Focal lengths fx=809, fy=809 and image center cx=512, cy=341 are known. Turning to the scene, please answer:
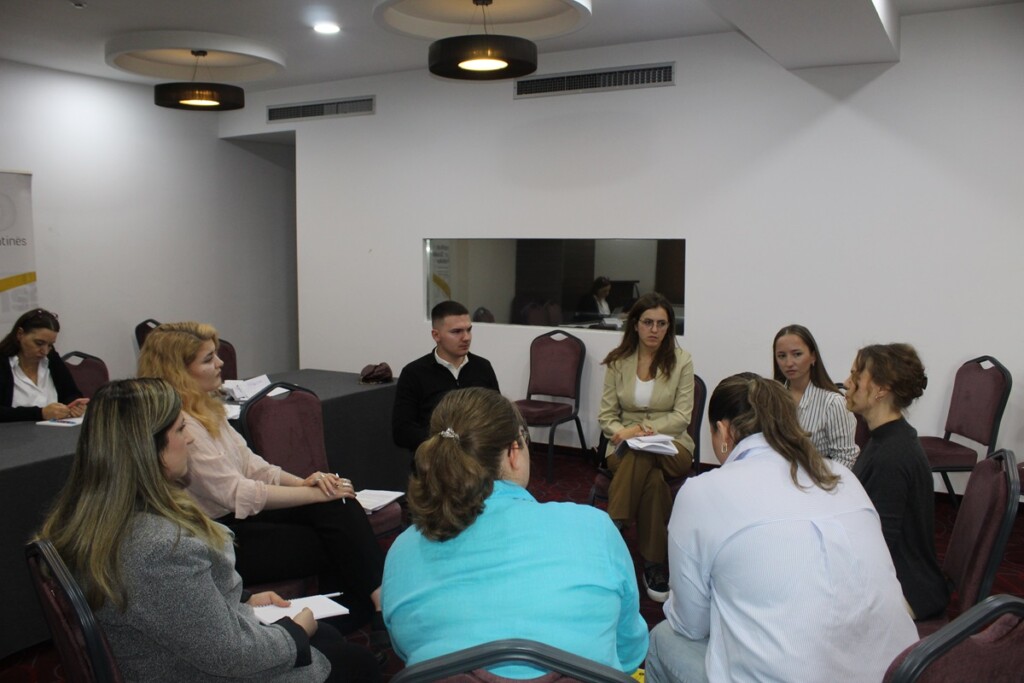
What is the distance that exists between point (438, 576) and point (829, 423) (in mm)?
2325

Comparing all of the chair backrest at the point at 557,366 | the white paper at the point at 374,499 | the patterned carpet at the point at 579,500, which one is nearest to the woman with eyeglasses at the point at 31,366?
the patterned carpet at the point at 579,500

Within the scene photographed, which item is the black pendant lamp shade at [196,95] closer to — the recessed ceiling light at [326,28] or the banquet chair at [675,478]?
the recessed ceiling light at [326,28]

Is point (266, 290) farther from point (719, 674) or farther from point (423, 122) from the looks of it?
point (719, 674)

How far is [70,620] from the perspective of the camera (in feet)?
5.01

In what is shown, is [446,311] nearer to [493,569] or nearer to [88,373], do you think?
[493,569]

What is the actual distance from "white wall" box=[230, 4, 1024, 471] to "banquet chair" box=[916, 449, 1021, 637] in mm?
2879

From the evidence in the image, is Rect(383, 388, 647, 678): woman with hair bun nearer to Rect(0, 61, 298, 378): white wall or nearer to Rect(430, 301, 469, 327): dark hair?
Rect(430, 301, 469, 327): dark hair

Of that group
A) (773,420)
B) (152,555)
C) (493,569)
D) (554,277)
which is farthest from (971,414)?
(152,555)

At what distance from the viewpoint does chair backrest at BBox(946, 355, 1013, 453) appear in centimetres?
421

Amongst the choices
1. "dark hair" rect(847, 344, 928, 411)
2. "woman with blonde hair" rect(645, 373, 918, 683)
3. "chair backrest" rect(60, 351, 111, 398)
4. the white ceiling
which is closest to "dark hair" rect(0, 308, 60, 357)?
"chair backrest" rect(60, 351, 111, 398)

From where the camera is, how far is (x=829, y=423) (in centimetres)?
332

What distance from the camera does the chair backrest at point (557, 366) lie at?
18.8 feet

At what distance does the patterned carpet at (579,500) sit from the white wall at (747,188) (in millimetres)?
462

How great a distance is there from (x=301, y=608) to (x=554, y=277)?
410 cm
